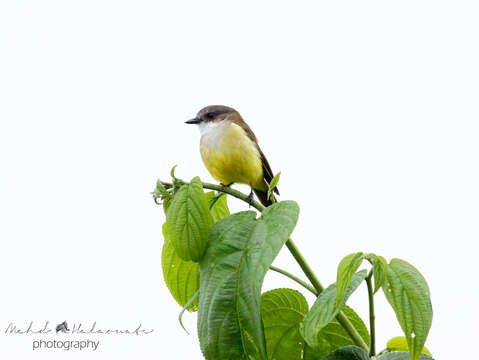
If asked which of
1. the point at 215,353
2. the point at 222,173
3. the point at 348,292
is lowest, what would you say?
the point at 215,353

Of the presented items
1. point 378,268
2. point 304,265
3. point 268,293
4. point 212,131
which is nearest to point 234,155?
point 212,131

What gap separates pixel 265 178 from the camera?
2645 mm

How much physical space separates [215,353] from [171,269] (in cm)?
41

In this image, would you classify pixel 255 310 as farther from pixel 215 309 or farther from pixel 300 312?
pixel 300 312

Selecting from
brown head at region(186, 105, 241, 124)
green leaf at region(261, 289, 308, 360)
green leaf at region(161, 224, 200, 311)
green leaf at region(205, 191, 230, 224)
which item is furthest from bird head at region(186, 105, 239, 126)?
green leaf at region(261, 289, 308, 360)

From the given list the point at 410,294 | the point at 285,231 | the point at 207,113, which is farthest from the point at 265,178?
the point at 410,294

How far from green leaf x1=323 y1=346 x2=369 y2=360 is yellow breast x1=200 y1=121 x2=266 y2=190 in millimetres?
1134

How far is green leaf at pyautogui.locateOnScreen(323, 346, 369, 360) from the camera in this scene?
146cm

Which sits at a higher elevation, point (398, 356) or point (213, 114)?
point (213, 114)

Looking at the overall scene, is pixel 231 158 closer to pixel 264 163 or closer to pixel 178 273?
pixel 264 163

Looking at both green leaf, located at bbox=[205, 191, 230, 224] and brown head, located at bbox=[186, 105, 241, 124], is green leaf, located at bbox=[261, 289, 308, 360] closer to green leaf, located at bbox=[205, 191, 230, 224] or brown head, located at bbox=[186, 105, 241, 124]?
green leaf, located at bbox=[205, 191, 230, 224]

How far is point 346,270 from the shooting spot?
127cm

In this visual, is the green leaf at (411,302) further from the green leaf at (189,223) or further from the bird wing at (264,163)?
the bird wing at (264,163)

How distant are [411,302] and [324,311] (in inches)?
7.1
